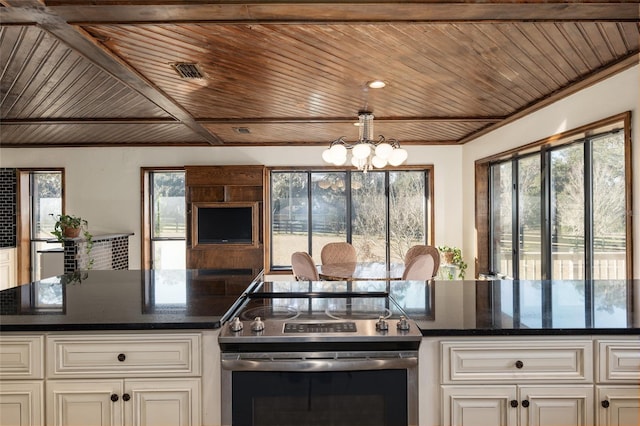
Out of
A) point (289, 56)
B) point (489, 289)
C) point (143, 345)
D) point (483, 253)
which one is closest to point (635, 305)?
point (489, 289)

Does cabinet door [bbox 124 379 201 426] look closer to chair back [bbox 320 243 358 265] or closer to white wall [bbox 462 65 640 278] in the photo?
white wall [bbox 462 65 640 278]

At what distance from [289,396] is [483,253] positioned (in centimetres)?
468

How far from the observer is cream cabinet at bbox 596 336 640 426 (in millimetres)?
1507

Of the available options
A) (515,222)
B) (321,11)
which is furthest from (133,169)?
(515,222)

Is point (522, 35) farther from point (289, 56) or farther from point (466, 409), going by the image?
point (466, 409)

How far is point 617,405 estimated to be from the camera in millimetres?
1513

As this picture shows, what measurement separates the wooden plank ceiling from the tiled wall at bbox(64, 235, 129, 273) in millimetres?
Result: 1494

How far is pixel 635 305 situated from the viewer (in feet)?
6.08

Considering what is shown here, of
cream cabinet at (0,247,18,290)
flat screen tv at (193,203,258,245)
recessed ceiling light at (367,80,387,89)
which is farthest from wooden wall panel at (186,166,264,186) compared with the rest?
cream cabinet at (0,247,18,290)

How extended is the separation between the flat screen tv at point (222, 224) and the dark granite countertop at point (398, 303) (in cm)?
321

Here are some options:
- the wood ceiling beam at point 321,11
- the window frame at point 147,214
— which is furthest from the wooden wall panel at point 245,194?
the wood ceiling beam at point 321,11

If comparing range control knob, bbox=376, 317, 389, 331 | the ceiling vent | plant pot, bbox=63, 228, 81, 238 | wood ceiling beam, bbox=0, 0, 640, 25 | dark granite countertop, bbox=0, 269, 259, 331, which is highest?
the ceiling vent

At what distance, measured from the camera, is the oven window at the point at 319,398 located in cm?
147

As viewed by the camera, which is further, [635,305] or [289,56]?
[289,56]
